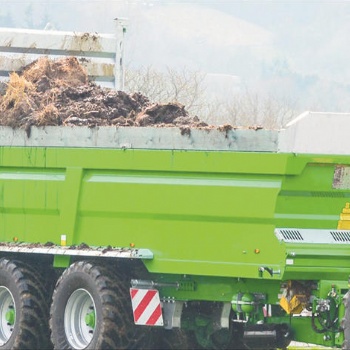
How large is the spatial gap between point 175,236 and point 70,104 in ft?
→ 8.99

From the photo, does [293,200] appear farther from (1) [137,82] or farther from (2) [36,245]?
(1) [137,82]

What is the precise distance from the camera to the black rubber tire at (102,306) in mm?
13523

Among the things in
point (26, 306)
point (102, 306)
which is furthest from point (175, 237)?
point (26, 306)

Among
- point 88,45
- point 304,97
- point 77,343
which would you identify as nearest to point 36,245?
point 77,343

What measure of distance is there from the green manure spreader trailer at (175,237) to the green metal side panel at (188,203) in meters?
0.01

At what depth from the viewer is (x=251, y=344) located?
13945 millimetres

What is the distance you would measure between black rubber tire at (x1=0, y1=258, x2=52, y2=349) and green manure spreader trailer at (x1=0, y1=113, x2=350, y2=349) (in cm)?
2

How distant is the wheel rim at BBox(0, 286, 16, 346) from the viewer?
14930mm

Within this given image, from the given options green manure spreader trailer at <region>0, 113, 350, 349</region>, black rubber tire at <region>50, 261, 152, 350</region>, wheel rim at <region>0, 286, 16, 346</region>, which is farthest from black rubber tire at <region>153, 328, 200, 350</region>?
wheel rim at <region>0, 286, 16, 346</region>

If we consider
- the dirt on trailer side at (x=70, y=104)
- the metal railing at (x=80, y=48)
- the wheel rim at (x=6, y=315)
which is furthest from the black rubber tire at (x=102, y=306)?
the metal railing at (x=80, y=48)

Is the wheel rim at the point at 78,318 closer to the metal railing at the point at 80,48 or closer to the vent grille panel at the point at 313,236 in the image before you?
the vent grille panel at the point at 313,236

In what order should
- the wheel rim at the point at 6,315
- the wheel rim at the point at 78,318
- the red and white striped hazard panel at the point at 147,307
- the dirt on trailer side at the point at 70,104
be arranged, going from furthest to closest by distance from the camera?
the wheel rim at the point at 6,315
the dirt on trailer side at the point at 70,104
the wheel rim at the point at 78,318
the red and white striped hazard panel at the point at 147,307

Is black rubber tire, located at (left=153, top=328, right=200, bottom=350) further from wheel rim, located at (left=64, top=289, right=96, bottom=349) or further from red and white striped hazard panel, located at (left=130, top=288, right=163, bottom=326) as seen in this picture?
red and white striped hazard panel, located at (left=130, top=288, right=163, bottom=326)

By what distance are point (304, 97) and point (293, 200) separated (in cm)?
4848
